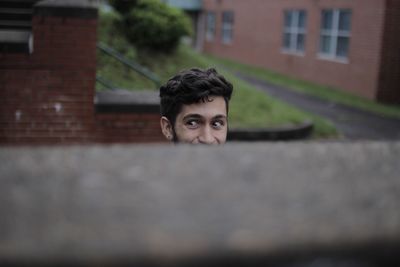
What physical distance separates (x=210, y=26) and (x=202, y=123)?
109ft

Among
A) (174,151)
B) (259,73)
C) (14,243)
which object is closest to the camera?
(14,243)

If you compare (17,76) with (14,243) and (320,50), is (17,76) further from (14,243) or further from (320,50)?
(320,50)

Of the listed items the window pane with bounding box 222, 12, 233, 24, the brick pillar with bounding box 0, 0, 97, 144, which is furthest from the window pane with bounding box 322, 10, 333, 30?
the brick pillar with bounding box 0, 0, 97, 144

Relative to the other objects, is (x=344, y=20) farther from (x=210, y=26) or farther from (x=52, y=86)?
(x=210, y=26)

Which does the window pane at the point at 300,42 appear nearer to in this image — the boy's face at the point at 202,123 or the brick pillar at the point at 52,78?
the brick pillar at the point at 52,78

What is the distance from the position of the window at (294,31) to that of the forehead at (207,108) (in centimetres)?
2009

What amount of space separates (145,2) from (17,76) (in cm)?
642

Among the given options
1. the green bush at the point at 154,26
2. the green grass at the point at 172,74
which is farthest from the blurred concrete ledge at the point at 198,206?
the green bush at the point at 154,26

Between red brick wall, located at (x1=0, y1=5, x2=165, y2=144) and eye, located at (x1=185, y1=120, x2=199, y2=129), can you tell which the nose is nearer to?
eye, located at (x1=185, y1=120, x2=199, y2=129)

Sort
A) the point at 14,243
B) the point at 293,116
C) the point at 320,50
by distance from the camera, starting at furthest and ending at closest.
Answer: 1. the point at 320,50
2. the point at 293,116
3. the point at 14,243

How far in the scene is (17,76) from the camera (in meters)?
5.93

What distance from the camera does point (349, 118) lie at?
47.5 ft

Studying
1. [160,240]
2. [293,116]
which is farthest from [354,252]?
[293,116]

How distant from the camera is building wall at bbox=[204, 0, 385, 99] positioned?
17469 millimetres
